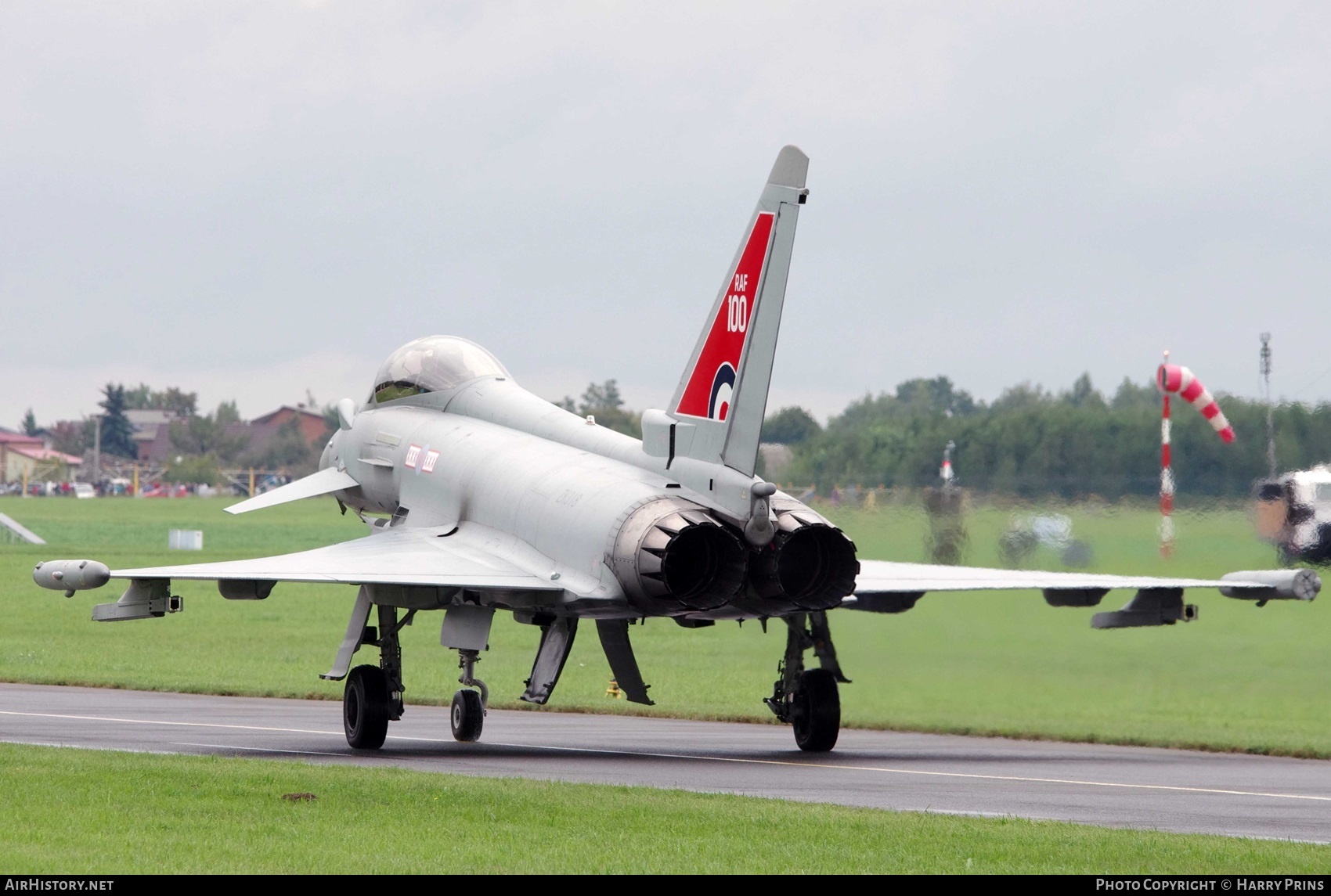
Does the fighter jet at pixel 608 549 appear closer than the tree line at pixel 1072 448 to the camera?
Yes

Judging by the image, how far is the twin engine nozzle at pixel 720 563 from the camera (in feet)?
60.8

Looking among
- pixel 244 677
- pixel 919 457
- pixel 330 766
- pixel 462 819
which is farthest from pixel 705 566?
pixel 244 677

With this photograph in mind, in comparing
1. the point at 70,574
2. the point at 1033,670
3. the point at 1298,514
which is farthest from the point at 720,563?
the point at 1298,514

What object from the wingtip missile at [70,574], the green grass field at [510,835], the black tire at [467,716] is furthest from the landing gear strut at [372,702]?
the green grass field at [510,835]

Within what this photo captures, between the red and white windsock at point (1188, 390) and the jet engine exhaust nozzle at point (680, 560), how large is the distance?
9.71m

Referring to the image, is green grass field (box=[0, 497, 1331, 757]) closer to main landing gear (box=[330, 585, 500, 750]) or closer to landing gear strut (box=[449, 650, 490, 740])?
landing gear strut (box=[449, 650, 490, 740])

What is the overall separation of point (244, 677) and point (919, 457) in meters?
12.3

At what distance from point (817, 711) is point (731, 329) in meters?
4.58

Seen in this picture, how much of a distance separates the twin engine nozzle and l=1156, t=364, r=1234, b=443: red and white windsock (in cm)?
877

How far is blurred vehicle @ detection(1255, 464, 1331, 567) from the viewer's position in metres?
24.4

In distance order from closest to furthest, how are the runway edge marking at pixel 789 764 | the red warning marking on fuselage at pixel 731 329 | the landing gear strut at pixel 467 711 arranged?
the runway edge marking at pixel 789 764 → the red warning marking on fuselage at pixel 731 329 → the landing gear strut at pixel 467 711

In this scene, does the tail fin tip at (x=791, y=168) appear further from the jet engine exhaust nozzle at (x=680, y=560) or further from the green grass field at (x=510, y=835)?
the green grass field at (x=510, y=835)

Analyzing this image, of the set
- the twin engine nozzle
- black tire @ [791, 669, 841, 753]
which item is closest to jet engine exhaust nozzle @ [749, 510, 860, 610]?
the twin engine nozzle

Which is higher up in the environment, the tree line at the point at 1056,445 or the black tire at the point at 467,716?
the tree line at the point at 1056,445
